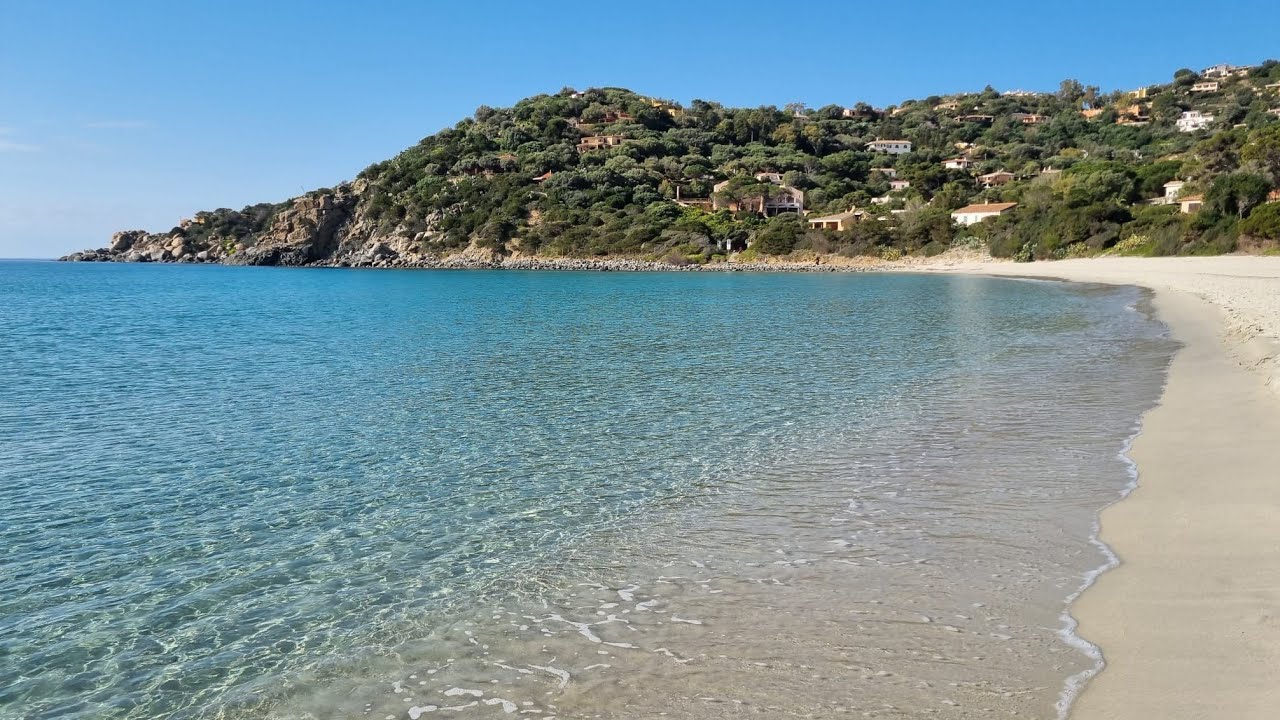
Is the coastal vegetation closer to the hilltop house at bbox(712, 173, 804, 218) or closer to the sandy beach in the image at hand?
the hilltop house at bbox(712, 173, 804, 218)

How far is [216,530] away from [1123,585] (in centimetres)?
680

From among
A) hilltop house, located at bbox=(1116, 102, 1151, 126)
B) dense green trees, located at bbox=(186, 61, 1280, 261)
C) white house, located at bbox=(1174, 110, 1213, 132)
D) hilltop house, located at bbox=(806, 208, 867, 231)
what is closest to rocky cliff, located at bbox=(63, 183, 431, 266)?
dense green trees, located at bbox=(186, 61, 1280, 261)

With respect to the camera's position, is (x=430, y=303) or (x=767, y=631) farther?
(x=430, y=303)

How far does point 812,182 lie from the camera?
4631 inches

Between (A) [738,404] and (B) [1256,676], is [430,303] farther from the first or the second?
(B) [1256,676]

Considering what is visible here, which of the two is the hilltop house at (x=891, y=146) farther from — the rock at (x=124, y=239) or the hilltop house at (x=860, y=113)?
the rock at (x=124, y=239)

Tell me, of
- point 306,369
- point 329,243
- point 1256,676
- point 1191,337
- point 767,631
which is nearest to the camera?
point 1256,676

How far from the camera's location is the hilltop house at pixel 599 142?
431 feet

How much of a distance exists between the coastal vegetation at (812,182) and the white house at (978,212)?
1573 mm

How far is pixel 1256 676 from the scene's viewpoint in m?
3.86

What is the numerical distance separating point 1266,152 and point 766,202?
5603 cm

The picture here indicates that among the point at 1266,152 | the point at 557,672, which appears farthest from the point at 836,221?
the point at 557,672

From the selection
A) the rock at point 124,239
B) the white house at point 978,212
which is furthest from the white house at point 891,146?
the rock at point 124,239

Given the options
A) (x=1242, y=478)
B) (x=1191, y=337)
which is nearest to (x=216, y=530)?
(x=1242, y=478)
